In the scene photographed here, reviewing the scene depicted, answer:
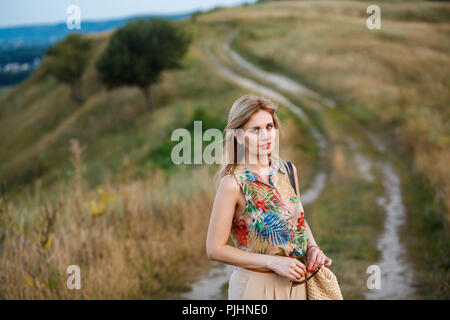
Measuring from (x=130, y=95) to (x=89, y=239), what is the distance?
1462 inches

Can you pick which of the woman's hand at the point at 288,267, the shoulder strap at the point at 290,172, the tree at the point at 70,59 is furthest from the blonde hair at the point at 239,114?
the tree at the point at 70,59

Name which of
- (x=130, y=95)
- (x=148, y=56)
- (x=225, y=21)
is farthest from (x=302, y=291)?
(x=225, y=21)

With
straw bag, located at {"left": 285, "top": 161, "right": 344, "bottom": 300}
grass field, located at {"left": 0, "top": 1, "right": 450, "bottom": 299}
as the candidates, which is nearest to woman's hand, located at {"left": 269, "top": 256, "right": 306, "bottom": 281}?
straw bag, located at {"left": 285, "top": 161, "right": 344, "bottom": 300}

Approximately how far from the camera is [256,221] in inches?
89.1

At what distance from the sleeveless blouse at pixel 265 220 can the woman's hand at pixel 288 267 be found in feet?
0.32

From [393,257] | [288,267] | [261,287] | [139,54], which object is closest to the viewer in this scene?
[288,267]

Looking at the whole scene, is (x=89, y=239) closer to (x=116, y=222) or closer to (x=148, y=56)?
(x=116, y=222)

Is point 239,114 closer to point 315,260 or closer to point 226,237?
point 226,237

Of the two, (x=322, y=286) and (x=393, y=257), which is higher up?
(x=393, y=257)

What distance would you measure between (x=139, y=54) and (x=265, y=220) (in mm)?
34841

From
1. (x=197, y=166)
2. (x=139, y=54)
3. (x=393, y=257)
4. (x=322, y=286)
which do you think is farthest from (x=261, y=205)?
(x=139, y=54)

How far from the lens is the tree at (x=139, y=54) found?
34.5m

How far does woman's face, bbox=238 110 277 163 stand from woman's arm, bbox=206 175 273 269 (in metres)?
0.24

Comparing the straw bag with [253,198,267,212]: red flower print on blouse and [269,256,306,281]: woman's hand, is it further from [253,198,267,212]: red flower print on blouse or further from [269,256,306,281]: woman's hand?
[253,198,267,212]: red flower print on blouse
